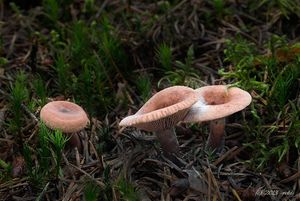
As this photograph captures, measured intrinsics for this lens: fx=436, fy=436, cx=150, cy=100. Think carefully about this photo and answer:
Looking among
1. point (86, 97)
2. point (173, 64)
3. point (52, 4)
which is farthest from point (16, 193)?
point (52, 4)

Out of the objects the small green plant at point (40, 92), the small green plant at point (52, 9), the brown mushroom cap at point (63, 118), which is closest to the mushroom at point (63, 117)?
the brown mushroom cap at point (63, 118)

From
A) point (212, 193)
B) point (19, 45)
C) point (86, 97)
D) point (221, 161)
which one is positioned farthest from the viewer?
point (19, 45)

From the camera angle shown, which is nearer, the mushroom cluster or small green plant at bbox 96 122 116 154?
the mushroom cluster

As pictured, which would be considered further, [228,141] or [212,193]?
→ [228,141]

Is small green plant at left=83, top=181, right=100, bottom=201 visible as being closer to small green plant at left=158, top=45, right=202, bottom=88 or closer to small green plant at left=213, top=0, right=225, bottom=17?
small green plant at left=158, top=45, right=202, bottom=88

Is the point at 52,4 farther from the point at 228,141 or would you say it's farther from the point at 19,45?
the point at 228,141

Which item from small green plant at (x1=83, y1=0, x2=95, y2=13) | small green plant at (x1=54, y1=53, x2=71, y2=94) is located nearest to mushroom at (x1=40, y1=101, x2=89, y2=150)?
small green plant at (x1=54, y1=53, x2=71, y2=94)

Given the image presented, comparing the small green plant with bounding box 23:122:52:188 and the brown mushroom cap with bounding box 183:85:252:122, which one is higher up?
Answer: the brown mushroom cap with bounding box 183:85:252:122

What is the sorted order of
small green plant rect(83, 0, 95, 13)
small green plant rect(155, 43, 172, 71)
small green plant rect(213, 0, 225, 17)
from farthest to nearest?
small green plant rect(83, 0, 95, 13)
small green plant rect(213, 0, 225, 17)
small green plant rect(155, 43, 172, 71)
